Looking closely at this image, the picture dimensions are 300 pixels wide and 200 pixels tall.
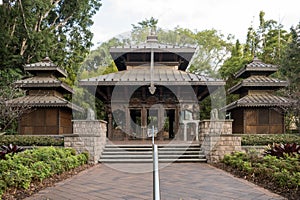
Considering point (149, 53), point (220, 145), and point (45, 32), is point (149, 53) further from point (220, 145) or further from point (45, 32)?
point (45, 32)

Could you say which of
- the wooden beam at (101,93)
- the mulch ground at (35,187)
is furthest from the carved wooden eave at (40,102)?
the mulch ground at (35,187)

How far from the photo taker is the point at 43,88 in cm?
1427

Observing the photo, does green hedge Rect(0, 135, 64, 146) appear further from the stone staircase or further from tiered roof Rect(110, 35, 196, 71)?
tiered roof Rect(110, 35, 196, 71)

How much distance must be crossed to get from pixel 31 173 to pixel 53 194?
84cm

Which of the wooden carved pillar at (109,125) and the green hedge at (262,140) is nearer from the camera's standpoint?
the green hedge at (262,140)

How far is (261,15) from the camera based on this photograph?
90.0ft

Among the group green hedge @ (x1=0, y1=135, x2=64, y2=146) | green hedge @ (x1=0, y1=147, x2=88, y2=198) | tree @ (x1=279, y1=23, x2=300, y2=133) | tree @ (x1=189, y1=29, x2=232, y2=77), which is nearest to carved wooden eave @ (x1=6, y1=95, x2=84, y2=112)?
green hedge @ (x1=0, y1=135, x2=64, y2=146)

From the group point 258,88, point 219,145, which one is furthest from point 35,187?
point 258,88

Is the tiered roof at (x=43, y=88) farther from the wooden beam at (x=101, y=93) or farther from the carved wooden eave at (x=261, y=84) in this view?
the carved wooden eave at (x=261, y=84)

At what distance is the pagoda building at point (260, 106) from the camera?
13.4 metres

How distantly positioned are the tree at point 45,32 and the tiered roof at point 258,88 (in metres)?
10.9

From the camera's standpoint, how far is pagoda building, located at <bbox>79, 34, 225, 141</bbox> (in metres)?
13.1

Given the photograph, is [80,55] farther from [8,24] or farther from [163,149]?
[163,149]

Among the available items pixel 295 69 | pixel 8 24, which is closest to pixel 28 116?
pixel 8 24
